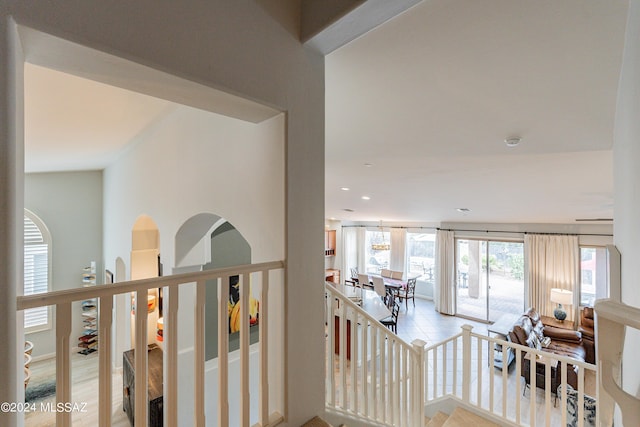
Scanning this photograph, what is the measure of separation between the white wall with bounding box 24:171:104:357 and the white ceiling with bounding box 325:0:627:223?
16.6 ft

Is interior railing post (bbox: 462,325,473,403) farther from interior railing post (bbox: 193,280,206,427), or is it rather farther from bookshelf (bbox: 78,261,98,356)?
bookshelf (bbox: 78,261,98,356)

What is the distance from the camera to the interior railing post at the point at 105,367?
0.95m

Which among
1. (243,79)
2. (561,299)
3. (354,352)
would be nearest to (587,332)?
Result: (561,299)

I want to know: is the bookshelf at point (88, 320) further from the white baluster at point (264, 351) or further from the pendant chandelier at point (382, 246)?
the pendant chandelier at point (382, 246)

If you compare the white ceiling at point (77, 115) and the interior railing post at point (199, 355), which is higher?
the white ceiling at point (77, 115)

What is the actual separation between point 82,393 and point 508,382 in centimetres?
681

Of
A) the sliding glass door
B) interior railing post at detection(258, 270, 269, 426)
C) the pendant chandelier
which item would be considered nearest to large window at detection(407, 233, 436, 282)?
the pendant chandelier

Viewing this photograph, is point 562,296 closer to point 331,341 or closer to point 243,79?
point 331,341

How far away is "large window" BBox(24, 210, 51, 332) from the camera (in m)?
5.16

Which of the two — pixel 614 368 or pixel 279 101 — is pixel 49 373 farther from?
pixel 614 368

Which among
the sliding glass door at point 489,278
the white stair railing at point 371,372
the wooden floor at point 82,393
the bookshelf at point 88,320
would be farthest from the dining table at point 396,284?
the bookshelf at point 88,320

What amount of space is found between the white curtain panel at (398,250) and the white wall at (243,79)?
9.36 meters

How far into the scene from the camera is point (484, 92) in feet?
5.49

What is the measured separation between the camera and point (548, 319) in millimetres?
6836
